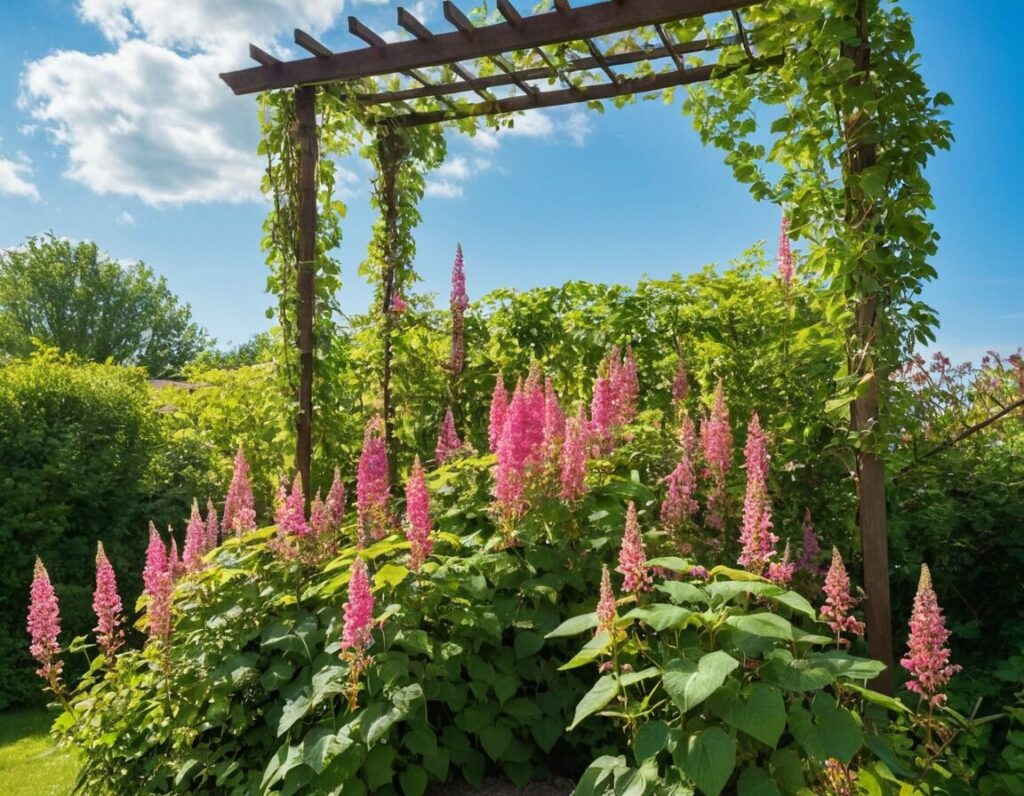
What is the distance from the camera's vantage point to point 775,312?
4910 mm

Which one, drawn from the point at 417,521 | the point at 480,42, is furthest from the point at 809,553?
the point at 480,42

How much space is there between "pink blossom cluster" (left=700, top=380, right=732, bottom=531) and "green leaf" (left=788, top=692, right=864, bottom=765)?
1209 mm

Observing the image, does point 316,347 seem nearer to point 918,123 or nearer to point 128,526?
point 128,526

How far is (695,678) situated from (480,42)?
162 inches

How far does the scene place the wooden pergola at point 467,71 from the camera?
4.72 metres

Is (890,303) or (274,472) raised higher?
(890,303)

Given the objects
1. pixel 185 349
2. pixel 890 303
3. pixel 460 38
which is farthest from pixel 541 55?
pixel 185 349

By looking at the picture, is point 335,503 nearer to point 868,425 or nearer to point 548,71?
point 868,425

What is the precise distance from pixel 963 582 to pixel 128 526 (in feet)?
23.0

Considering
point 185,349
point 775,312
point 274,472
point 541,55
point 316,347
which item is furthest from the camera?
point 185,349

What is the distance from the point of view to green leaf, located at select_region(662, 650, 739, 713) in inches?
82.8

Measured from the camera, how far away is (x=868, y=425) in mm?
3777

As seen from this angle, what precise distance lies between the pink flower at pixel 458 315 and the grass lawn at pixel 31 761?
3.53 meters

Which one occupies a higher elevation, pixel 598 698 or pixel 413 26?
pixel 413 26
